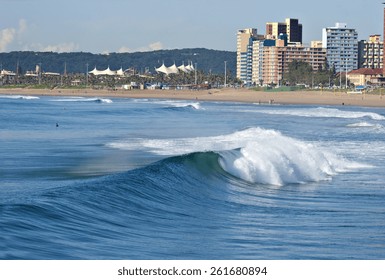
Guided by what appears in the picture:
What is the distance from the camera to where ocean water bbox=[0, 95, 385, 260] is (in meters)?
12.2

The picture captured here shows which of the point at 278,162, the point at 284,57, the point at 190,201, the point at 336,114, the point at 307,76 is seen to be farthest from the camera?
the point at 284,57

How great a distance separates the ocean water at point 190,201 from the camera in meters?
12.2

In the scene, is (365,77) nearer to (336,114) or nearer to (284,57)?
(284,57)

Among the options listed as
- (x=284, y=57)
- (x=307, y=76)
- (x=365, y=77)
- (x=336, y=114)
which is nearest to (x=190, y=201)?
(x=336, y=114)

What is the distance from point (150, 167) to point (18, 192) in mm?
4769

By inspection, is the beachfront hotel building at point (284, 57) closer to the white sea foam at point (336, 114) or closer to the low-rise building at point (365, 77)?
the low-rise building at point (365, 77)

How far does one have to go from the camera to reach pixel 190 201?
17.8 m

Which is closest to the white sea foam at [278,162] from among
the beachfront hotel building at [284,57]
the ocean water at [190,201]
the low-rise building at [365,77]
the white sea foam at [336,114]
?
the ocean water at [190,201]

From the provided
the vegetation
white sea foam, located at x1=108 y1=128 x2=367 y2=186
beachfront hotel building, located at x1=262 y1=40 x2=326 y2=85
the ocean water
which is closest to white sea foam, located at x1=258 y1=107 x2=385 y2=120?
the ocean water

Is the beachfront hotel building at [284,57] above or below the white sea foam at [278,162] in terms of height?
above

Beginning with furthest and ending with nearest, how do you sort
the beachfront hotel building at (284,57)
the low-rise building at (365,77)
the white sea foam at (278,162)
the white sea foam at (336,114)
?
1. the beachfront hotel building at (284,57)
2. the low-rise building at (365,77)
3. the white sea foam at (336,114)
4. the white sea foam at (278,162)

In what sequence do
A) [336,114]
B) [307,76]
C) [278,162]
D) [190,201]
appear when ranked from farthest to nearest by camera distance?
1. [307,76]
2. [336,114]
3. [278,162]
4. [190,201]

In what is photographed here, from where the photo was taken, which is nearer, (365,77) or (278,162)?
(278,162)

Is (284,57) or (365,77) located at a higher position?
(284,57)
